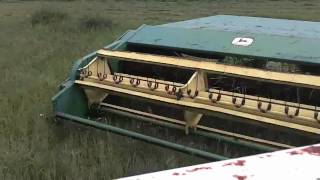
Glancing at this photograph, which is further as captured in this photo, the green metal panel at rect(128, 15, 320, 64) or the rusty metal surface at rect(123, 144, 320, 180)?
the green metal panel at rect(128, 15, 320, 64)

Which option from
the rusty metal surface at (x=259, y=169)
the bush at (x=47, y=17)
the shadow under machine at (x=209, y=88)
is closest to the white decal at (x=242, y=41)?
the shadow under machine at (x=209, y=88)

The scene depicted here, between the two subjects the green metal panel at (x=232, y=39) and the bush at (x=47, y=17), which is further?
the bush at (x=47, y=17)

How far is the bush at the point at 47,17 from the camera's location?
46.7ft

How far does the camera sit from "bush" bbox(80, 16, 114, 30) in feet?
41.2

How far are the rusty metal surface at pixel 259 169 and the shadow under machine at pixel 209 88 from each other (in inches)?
75.1

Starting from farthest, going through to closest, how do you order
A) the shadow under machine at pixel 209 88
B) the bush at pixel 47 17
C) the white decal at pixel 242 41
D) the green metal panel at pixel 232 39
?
the bush at pixel 47 17 → the white decal at pixel 242 41 → the green metal panel at pixel 232 39 → the shadow under machine at pixel 209 88

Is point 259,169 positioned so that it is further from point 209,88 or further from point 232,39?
point 232,39

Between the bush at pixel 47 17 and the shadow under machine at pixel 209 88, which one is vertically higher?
the shadow under machine at pixel 209 88

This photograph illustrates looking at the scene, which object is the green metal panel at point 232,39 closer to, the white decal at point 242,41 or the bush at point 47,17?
the white decal at point 242,41

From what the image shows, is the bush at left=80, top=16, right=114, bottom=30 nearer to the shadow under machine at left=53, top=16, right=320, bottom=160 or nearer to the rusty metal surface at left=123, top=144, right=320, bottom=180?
the shadow under machine at left=53, top=16, right=320, bottom=160

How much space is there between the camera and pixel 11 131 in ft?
13.5

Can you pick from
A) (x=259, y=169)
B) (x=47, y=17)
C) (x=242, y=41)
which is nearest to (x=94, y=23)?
(x=47, y=17)

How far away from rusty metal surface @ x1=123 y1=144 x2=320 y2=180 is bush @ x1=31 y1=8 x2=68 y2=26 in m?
13.3

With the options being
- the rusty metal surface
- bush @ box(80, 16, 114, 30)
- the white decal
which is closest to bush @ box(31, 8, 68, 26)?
bush @ box(80, 16, 114, 30)
